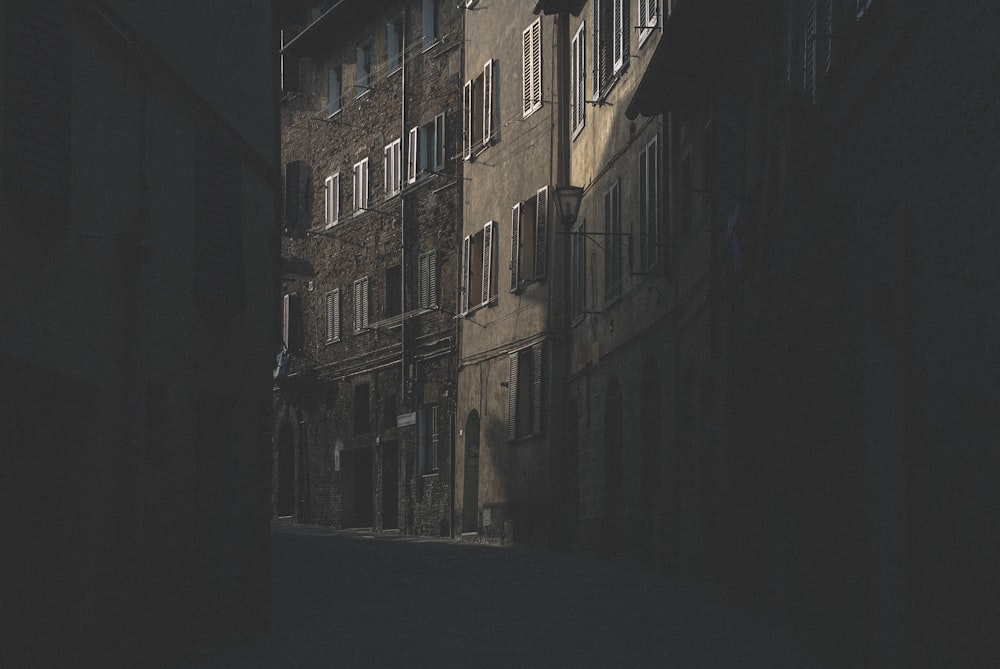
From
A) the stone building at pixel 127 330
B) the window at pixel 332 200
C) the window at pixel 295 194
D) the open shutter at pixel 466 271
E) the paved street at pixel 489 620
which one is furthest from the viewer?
the window at pixel 295 194

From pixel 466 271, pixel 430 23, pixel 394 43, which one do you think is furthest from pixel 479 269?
pixel 394 43

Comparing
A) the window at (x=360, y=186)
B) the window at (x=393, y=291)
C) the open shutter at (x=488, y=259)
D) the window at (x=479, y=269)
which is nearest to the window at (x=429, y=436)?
the window at (x=479, y=269)

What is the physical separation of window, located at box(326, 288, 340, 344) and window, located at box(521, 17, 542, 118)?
10.2 m

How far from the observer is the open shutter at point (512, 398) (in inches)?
1235

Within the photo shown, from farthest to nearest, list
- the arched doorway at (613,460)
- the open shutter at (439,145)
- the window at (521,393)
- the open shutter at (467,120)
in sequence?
the open shutter at (439,145)
the open shutter at (467,120)
the window at (521,393)
the arched doorway at (613,460)

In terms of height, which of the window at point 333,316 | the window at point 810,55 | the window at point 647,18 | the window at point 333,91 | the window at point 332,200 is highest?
the window at point 333,91

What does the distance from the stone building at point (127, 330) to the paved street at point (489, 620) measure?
889 millimetres

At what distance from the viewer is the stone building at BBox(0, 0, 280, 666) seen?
10.3 meters

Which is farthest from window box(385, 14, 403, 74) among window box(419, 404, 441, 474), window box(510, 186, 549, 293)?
window box(510, 186, 549, 293)

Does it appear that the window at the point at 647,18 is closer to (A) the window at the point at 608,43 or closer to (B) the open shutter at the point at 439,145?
(A) the window at the point at 608,43

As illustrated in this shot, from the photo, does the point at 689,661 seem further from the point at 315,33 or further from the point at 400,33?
the point at 315,33

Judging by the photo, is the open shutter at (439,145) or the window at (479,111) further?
the open shutter at (439,145)

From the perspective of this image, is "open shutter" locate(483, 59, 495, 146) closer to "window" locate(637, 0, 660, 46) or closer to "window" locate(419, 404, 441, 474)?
"window" locate(419, 404, 441, 474)

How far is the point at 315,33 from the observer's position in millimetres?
41812
